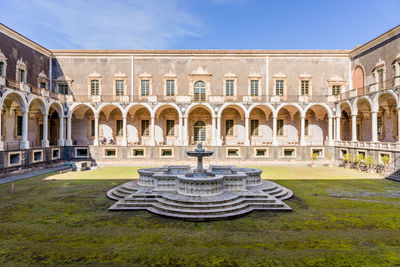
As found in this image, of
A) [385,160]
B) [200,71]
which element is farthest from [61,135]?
[385,160]

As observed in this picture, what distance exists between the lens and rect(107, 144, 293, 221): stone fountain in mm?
8359

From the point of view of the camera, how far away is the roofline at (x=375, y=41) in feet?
64.5

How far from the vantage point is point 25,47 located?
21.6 meters

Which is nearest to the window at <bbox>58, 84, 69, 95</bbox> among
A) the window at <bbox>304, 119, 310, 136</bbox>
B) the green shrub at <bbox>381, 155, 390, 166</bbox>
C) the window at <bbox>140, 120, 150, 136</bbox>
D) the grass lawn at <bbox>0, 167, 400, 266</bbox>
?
the window at <bbox>140, 120, 150, 136</bbox>

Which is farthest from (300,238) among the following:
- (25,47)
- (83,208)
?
→ (25,47)

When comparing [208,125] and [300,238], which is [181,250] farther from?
[208,125]

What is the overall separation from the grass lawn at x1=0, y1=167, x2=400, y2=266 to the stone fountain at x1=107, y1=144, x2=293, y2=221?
47 centimetres

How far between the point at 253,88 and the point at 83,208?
71.0 ft

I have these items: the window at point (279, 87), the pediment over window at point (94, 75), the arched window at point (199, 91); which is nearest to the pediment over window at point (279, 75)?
the window at point (279, 87)

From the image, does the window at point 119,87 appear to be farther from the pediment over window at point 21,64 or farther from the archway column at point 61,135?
the pediment over window at point 21,64

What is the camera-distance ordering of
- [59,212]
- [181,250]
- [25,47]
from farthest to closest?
1. [25,47]
2. [59,212]
3. [181,250]

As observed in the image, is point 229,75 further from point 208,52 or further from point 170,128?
point 170,128

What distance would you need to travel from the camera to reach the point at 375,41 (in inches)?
854

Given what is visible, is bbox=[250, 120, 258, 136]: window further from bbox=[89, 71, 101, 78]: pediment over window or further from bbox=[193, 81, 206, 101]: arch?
bbox=[89, 71, 101, 78]: pediment over window
